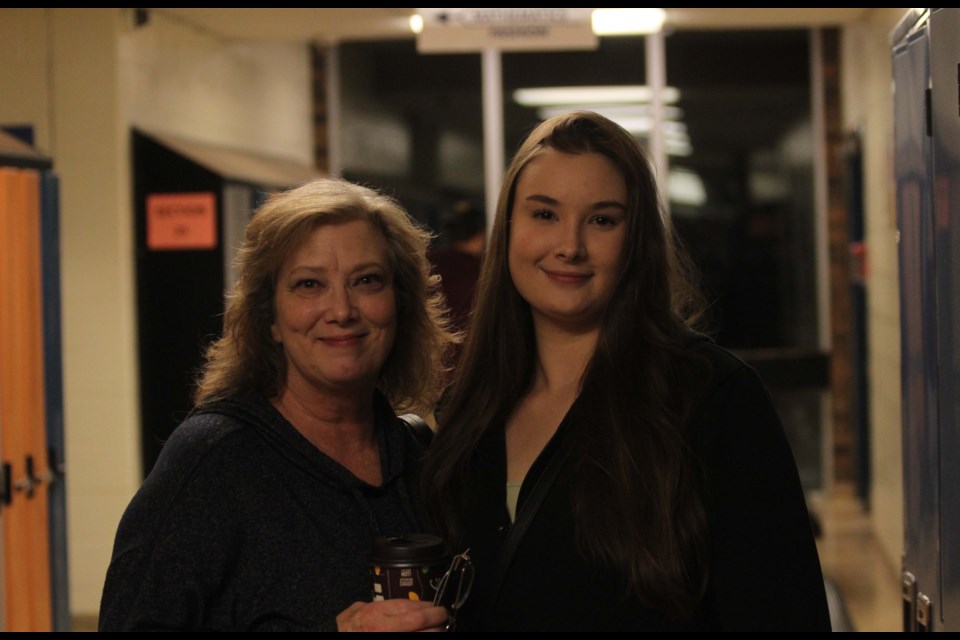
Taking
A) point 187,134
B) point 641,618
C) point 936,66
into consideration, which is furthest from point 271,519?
point 187,134

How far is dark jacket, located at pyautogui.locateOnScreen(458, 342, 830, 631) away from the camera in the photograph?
178cm

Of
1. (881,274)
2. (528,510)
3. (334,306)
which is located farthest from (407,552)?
(881,274)

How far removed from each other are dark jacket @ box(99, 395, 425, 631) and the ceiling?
5299 mm

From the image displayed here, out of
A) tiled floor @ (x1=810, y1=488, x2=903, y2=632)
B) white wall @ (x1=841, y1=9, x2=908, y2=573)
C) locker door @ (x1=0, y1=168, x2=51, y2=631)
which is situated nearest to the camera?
locker door @ (x1=0, y1=168, x2=51, y2=631)

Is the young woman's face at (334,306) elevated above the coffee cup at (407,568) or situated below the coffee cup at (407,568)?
above

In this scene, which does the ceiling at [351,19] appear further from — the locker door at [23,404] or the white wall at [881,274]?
the locker door at [23,404]

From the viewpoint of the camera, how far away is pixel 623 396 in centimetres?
192

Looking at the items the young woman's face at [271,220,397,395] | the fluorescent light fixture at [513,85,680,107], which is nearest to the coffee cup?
the young woman's face at [271,220,397,395]

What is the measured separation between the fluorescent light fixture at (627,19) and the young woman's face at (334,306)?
4.54 metres

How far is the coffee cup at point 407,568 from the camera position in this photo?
5.51 feet

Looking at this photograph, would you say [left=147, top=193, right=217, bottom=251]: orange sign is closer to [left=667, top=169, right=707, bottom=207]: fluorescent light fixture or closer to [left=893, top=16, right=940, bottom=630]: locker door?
[left=667, top=169, right=707, bottom=207]: fluorescent light fixture

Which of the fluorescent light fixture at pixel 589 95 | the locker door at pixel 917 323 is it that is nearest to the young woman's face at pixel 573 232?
the locker door at pixel 917 323

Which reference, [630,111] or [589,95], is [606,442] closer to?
Result: [630,111]

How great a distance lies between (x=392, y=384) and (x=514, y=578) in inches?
22.7
